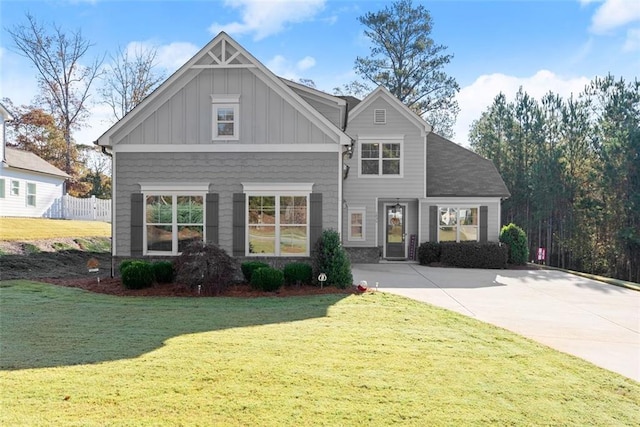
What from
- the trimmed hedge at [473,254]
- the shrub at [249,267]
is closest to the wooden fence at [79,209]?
the shrub at [249,267]

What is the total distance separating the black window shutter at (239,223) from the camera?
11977 mm

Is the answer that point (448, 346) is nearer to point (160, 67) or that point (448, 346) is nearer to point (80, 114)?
point (160, 67)

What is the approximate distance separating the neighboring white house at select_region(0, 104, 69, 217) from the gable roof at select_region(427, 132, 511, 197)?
22.5 meters

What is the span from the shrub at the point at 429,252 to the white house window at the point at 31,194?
75.5 ft

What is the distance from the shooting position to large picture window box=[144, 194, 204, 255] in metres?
12.1

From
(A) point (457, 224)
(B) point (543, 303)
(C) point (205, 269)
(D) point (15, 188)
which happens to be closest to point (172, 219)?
(C) point (205, 269)

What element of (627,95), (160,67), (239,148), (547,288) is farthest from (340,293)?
(160,67)

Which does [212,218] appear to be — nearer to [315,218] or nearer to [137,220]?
[137,220]

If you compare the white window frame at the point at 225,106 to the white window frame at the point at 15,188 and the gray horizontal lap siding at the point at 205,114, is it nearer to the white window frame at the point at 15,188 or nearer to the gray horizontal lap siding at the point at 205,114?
the gray horizontal lap siding at the point at 205,114

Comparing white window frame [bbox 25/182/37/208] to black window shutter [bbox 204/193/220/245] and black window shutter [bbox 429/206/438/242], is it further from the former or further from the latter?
black window shutter [bbox 429/206/438/242]

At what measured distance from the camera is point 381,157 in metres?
18.2

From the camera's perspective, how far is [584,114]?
2653cm

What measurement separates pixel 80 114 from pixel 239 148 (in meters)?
29.9

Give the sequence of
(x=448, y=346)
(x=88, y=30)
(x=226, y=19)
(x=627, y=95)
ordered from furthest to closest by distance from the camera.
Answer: (x=88, y=30) < (x=627, y=95) < (x=226, y=19) < (x=448, y=346)
